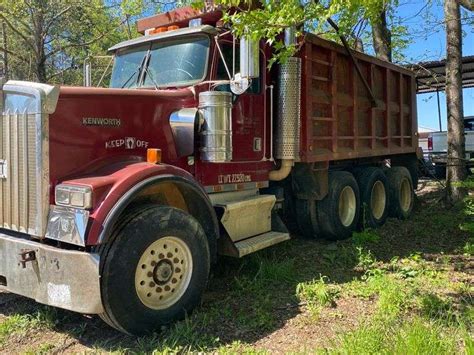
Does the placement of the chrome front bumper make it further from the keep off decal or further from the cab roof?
the cab roof

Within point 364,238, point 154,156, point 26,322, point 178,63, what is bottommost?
point 26,322

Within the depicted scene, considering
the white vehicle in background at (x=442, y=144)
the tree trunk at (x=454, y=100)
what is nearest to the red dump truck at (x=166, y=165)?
the tree trunk at (x=454, y=100)

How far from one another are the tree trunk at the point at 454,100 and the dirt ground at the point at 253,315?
315cm

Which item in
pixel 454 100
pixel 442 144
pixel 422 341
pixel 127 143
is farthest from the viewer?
pixel 442 144

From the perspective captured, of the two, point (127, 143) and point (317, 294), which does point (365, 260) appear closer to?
point (317, 294)

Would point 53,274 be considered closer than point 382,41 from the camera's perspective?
Yes

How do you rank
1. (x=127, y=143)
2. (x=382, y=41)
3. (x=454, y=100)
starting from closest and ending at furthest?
(x=127, y=143) < (x=454, y=100) < (x=382, y=41)

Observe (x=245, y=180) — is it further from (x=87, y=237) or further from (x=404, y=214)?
(x=404, y=214)

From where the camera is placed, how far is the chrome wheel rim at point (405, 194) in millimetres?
9562

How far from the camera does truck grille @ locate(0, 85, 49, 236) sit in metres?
3.94

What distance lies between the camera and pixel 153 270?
4066 mm

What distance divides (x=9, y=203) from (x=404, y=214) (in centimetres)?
724

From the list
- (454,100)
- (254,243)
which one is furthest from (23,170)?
(454,100)

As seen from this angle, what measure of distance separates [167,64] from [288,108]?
154 centimetres
